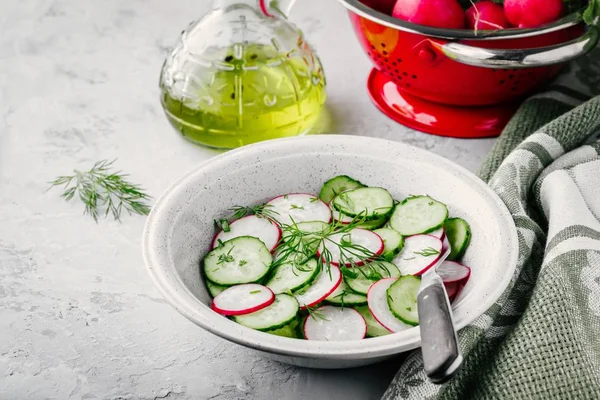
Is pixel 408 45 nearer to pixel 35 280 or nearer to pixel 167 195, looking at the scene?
pixel 167 195

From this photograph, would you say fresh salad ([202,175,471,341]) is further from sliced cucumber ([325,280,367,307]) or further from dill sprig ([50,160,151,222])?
dill sprig ([50,160,151,222])

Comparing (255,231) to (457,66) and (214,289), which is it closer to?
(214,289)

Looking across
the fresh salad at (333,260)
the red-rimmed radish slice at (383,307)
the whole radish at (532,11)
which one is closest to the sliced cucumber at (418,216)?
the fresh salad at (333,260)

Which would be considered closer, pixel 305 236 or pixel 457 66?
pixel 305 236

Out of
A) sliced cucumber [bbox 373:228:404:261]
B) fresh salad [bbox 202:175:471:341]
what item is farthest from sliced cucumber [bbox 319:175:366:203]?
sliced cucumber [bbox 373:228:404:261]

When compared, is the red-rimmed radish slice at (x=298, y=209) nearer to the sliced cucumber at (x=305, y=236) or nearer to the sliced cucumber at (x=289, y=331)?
the sliced cucumber at (x=305, y=236)

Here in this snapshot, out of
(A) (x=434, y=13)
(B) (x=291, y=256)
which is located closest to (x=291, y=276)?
(B) (x=291, y=256)

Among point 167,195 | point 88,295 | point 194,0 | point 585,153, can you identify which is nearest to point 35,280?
point 88,295
